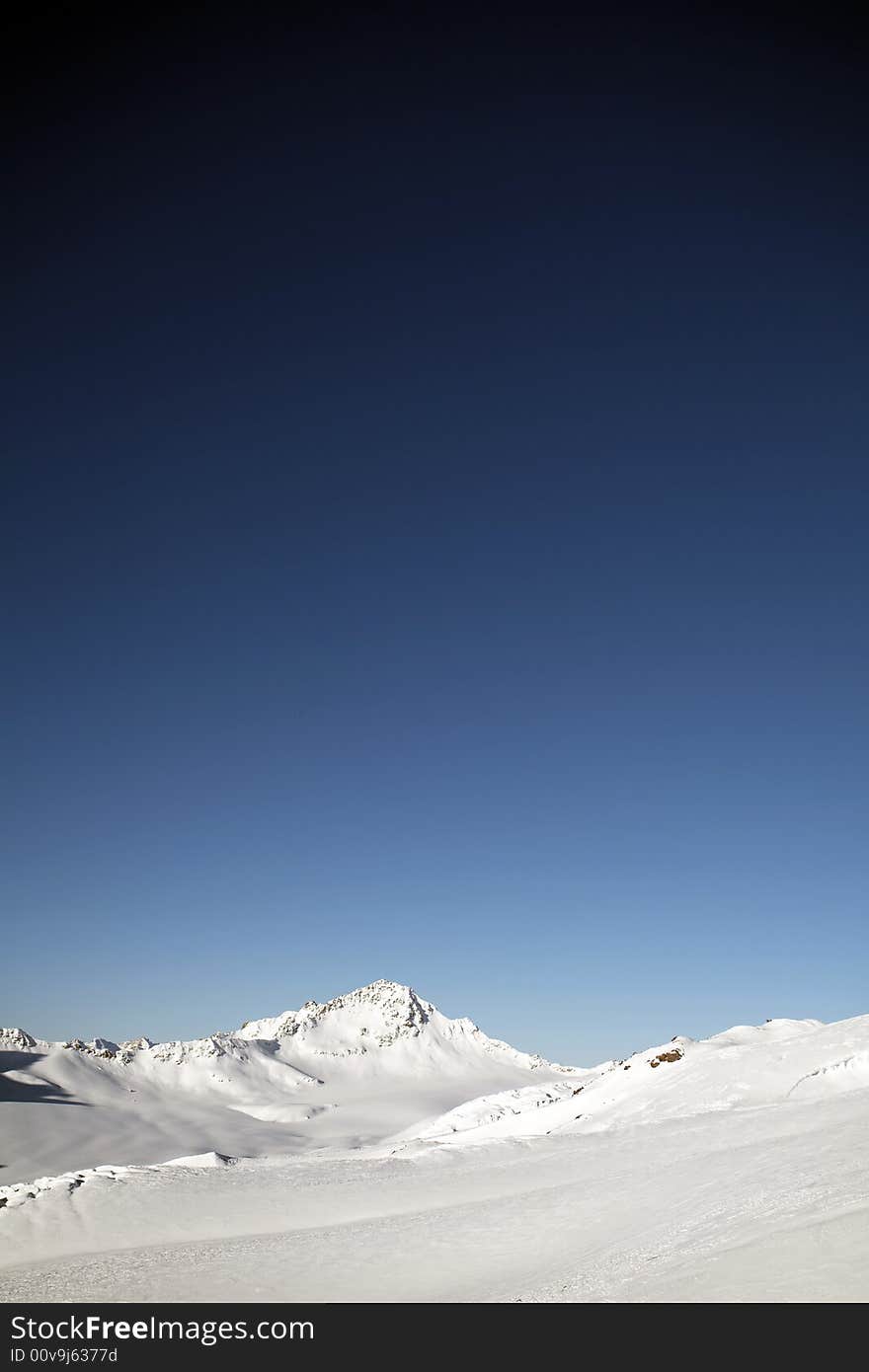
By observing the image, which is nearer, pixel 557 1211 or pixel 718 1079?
pixel 557 1211

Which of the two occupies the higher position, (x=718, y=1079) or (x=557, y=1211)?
(x=718, y=1079)

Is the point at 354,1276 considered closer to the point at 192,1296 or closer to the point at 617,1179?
the point at 192,1296

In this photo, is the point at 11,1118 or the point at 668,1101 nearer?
the point at 668,1101

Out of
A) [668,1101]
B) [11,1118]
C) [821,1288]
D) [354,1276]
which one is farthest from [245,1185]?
[11,1118]

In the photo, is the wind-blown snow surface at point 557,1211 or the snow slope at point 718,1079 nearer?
the wind-blown snow surface at point 557,1211

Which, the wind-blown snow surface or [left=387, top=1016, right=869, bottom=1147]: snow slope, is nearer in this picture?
the wind-blown snow surface

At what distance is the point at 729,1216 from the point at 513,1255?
571cm

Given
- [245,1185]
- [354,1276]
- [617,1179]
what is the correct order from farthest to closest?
[245,1185] < [617,1179] < [354,1276]

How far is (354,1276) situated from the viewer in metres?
19.9
